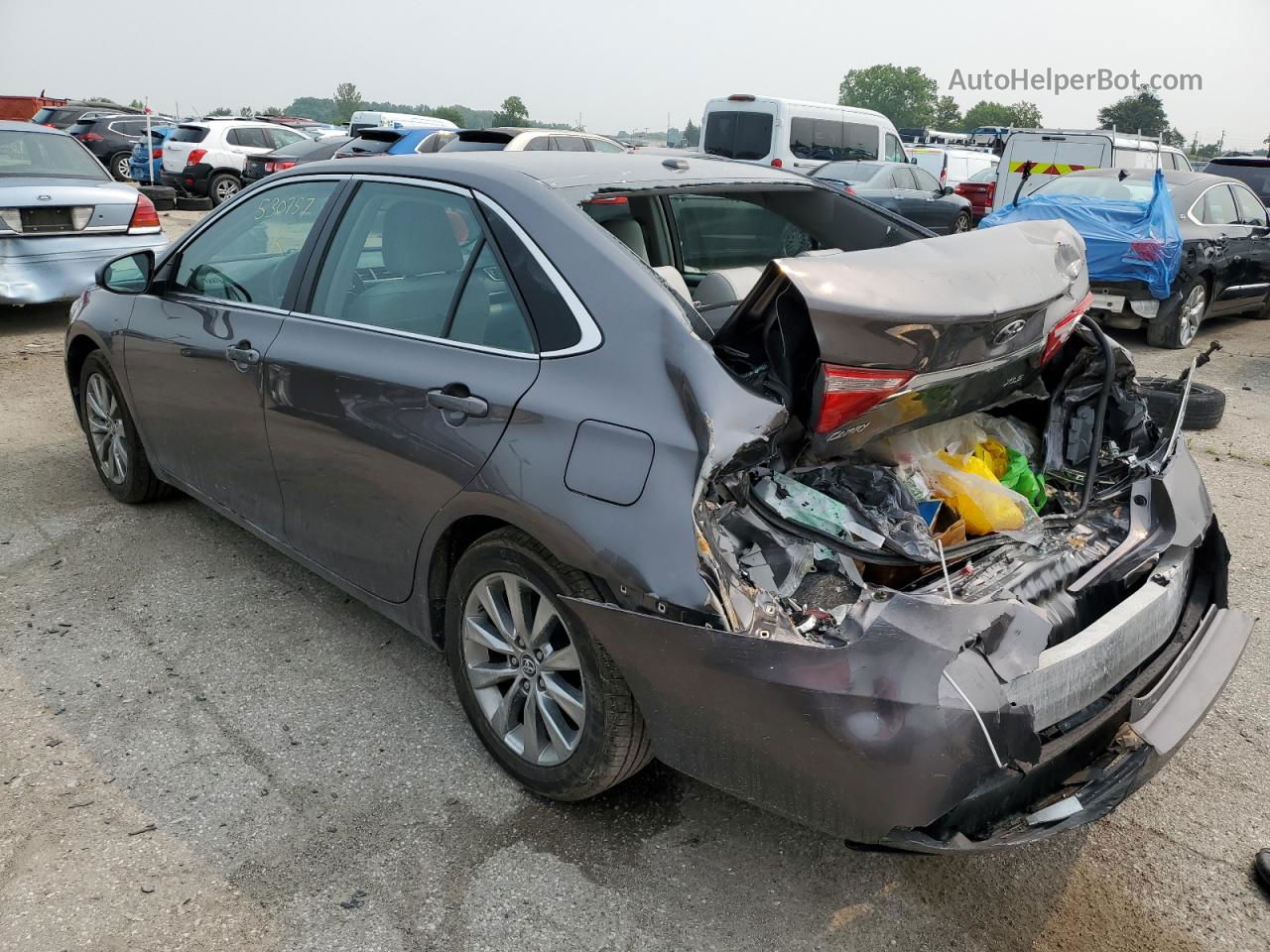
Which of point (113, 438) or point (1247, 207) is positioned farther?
point (1247, 207)

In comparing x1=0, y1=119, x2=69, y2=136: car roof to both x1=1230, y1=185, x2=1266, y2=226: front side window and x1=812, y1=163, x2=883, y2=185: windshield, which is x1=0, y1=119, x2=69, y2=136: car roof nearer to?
x1=812, y1=163, x2=883, y2=185: windshield

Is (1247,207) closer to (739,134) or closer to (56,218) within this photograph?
(739,134)

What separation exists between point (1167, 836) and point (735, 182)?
235cm

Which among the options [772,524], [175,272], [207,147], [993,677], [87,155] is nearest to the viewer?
[993,677]

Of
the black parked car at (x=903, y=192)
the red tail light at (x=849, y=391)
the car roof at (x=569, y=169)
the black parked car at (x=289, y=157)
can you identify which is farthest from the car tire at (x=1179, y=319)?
the black parked car at (x=289, y=157)

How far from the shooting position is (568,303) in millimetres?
2547

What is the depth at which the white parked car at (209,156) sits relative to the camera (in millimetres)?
18859

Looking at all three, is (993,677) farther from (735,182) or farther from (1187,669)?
(735,182)

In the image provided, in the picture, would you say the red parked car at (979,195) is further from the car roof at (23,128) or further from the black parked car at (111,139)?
the black parked car at (111,139)

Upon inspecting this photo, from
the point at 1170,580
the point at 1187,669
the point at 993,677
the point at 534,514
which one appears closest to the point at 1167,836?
the point at 1187,669

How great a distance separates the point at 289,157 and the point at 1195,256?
47.9 ft

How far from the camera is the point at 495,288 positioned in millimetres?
2740

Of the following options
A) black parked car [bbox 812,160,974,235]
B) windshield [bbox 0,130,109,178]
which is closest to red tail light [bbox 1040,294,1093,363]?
windshield [bbox 0,130,109,178]

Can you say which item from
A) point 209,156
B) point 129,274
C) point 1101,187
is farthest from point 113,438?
point 209,156
